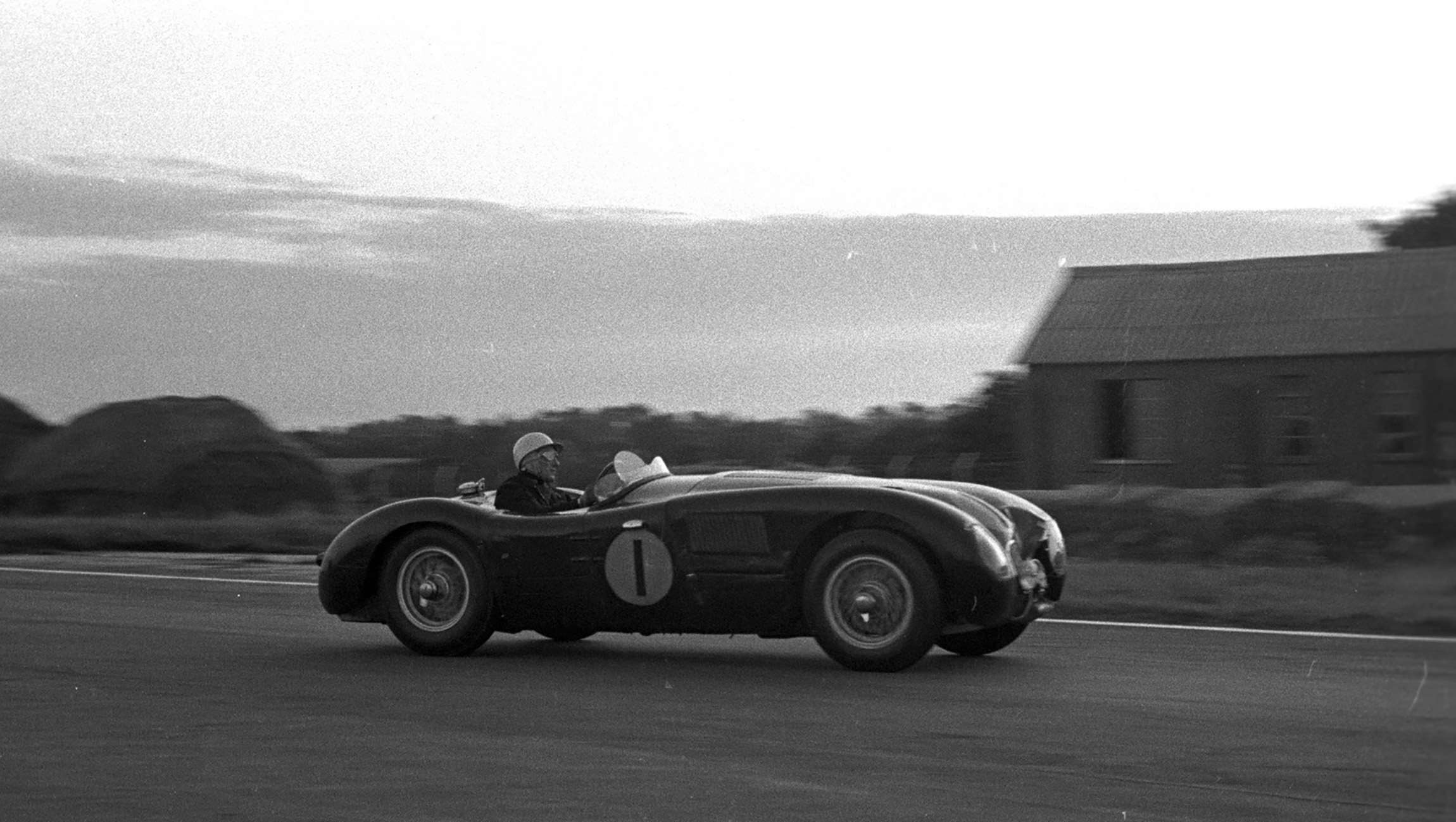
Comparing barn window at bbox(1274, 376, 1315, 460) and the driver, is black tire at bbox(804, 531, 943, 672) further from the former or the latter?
barn window at bbox(1274, 376, 1315, 460)

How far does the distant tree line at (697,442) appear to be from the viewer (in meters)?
21.4

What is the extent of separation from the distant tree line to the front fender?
1061 cm

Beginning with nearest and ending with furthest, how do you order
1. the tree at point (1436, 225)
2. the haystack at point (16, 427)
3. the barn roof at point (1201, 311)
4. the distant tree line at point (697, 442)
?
the tree at point (1436, 225)
the distant tree line at point (697, 442)
the barn roof at point (1201, 311)
the haystack at point (16, 427)

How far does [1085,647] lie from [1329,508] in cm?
710

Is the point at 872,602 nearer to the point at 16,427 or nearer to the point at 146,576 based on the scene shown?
the point at 146,576

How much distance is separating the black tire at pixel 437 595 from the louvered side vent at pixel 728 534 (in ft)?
3.77

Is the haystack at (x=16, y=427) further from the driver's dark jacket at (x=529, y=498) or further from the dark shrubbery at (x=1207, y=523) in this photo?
the driver's dark jacket at (x=529, y=498)

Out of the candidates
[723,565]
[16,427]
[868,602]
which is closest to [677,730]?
[868,602]

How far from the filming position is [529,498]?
8867mm

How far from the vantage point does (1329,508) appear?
15117 mm

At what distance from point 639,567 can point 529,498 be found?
92 cm

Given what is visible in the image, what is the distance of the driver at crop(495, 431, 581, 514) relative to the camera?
8.84 metres

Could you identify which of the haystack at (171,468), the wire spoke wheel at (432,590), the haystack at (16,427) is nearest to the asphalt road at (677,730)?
the wire spoke wheel at (432,590)

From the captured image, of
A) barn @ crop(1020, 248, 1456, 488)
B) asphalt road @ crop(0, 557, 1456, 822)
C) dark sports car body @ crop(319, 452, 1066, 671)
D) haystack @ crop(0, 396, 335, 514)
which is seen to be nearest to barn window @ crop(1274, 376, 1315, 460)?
barn @ crop(1020, 248, 1456, 488)
